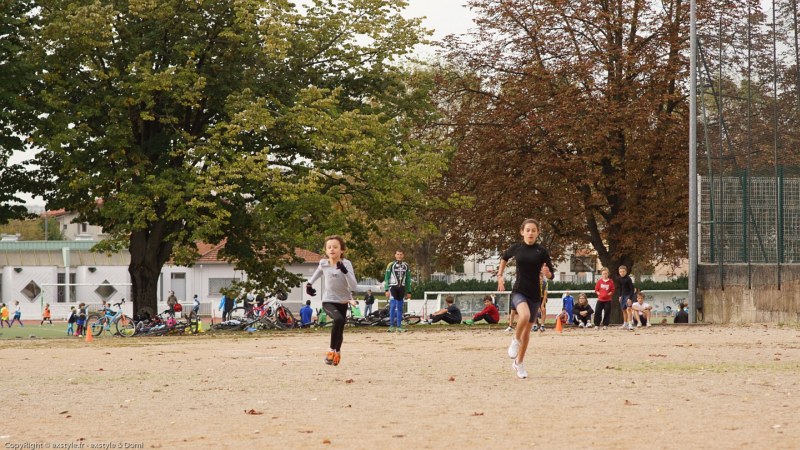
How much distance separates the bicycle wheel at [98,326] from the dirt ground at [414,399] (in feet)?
47.9

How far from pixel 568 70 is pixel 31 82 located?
16.3 meters

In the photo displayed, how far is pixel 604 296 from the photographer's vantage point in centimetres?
3238

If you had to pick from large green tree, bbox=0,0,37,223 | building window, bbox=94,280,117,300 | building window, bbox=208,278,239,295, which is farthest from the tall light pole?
building window, bbox=208,278,239,295

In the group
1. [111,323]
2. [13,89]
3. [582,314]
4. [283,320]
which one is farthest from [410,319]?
[13,89]

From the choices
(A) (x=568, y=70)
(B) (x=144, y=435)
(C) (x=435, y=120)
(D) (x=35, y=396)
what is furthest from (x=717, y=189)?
(B) (x=144, y=435)

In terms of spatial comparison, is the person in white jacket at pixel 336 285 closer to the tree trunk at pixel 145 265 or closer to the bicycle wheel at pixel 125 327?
the bicycle wheel at pixel 125 327

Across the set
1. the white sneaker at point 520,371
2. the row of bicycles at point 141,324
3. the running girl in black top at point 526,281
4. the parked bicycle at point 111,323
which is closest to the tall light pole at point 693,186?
the row of bicycles at point 141,324

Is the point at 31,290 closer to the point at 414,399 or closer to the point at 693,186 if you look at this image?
the point at 693,186

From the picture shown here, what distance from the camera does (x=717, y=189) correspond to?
111ft

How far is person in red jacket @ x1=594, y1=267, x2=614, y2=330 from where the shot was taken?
31812mm

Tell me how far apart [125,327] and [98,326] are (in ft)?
5.67

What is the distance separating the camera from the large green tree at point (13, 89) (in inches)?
1249

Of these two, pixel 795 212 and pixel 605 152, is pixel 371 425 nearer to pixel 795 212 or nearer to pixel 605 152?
pixel 795 212

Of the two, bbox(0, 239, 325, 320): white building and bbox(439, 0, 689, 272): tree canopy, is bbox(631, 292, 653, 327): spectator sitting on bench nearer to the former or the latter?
bbox(439, 0, 689, 272): tree canopy
